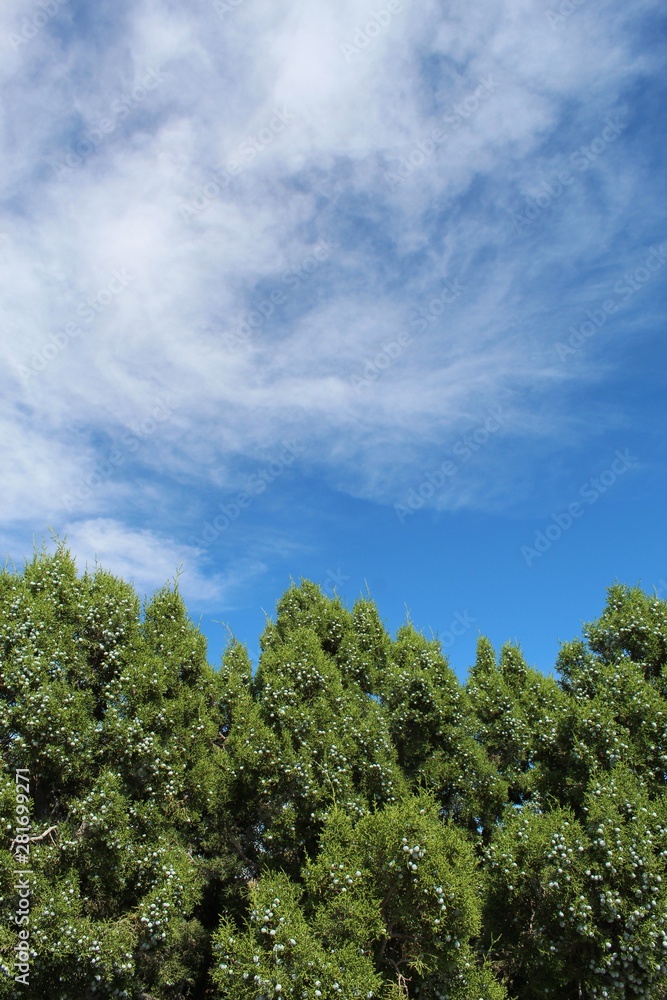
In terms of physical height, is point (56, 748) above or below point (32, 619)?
below

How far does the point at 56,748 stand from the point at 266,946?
646 cm

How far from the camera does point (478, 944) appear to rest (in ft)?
57.1

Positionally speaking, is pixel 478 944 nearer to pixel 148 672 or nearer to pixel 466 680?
pixel 466 680

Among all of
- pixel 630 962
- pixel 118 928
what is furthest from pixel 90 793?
pixel 630 962

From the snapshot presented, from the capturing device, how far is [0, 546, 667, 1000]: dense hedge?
13719mm

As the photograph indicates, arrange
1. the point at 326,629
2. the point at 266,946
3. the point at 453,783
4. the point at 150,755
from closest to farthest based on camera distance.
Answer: the point at 266,946 < the point at 150,755 < the point at 453,783 < the point at 326,629

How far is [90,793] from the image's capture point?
14.7 m

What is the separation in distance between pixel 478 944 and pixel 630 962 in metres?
4.77

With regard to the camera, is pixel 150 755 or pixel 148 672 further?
pixel 148 672

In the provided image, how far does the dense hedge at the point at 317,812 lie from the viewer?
13.7 m

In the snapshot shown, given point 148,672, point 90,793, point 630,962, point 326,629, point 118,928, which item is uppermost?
point 326,629

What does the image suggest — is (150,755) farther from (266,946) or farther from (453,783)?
(453,783)

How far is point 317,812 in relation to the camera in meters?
17.1

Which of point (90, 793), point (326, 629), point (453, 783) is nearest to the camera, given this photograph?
point (90, 793)
